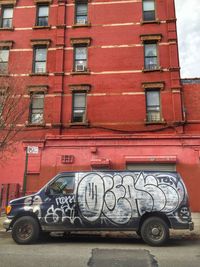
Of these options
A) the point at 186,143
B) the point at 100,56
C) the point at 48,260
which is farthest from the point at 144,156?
the point at 48,260

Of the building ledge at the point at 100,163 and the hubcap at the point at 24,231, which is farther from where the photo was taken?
the building ledge at the point at 100,163

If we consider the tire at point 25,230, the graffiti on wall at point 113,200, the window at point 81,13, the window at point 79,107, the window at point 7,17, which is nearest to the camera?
the tire at point 25,230

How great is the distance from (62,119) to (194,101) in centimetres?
840

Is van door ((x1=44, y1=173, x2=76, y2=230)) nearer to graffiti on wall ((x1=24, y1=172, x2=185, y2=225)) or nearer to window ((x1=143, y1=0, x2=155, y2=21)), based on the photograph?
graffiti on wall ((x1=24, y1=172, x2=185, y2=225))

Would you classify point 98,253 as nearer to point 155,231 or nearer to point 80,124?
point 155,231

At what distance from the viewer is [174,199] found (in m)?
10.2

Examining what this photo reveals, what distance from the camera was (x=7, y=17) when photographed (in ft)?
76.3

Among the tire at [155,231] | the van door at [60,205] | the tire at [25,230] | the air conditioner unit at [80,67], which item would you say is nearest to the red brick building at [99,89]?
the air conditioner unit at [80,67]

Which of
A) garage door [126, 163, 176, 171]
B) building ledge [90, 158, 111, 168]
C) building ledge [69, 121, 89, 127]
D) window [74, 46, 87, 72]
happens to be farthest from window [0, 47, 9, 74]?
garage door [126, 163, 176, 171]

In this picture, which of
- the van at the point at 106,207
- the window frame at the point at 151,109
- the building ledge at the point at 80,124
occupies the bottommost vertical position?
the van at the point at 106,207

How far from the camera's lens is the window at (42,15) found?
22837mm

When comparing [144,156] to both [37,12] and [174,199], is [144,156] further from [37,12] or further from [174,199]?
[37,12]

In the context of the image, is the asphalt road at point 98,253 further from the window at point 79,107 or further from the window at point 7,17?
the window at point 7,17

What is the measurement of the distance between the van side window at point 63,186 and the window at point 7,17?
16234mm
